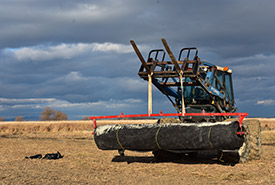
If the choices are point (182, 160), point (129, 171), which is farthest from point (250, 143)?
point (129, 171)

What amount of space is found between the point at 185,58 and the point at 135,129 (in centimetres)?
270

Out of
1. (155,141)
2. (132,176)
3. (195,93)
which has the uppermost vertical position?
(195,93)

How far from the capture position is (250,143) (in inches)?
402

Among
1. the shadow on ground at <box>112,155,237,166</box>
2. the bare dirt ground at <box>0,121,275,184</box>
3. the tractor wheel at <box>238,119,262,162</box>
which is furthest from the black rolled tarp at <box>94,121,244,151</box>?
the shadow on ground at <box>112,155,237,166</box>

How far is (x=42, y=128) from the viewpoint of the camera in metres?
34.0

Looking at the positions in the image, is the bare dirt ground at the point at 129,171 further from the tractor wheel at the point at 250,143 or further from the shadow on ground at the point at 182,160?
the tractor wheel at the point at 250,143

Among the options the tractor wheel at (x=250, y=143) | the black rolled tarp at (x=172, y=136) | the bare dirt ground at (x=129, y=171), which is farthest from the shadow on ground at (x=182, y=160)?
the black rolled tarp at (x=172, y=136)

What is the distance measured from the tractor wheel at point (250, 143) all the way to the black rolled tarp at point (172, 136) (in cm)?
100

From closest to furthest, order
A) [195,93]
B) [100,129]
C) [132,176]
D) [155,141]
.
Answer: [132,176]
[155,141]
[100,129]
[195,93]

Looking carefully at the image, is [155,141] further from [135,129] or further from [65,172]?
[65,172]

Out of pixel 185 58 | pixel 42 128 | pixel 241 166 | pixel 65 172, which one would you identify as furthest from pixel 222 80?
pixel 42 128

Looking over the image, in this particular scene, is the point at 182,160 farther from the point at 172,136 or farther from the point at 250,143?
the point at 250,143

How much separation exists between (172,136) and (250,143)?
2.43 m

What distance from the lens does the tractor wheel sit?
9969 mm
